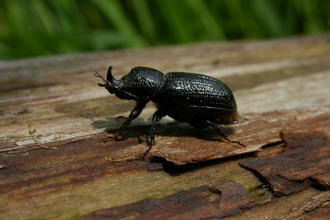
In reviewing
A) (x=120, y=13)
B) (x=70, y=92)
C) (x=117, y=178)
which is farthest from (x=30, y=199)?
(x=120, y=13)

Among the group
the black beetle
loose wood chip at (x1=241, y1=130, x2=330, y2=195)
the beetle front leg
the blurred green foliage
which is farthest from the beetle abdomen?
the blurred green foliage

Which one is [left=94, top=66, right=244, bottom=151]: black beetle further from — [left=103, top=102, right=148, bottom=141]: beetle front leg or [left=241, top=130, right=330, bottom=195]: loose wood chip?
[left=241, top=130, right=330, bottom=195]: loose wood chip

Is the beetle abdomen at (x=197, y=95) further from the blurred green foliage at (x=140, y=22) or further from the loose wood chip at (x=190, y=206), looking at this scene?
the blurred green foliage at (x=140, y=22)

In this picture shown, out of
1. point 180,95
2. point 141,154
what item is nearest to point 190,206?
point 141,154

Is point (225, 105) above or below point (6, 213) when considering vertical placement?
above

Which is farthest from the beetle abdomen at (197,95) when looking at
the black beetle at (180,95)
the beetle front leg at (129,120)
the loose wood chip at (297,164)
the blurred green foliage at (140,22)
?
the blurred green foliage at (140,22)

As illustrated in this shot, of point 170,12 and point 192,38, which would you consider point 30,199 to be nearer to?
point 170,12

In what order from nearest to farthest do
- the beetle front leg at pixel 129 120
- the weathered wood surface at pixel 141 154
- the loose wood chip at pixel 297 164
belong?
1. the weathered wood surface at pixel 141 154
2. the loose wood chip at pixel 297 164
3. the beetle front leg at pixel 129 120
